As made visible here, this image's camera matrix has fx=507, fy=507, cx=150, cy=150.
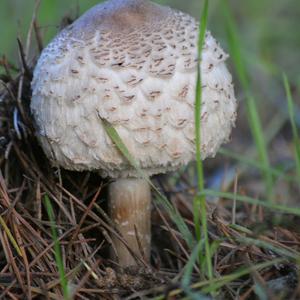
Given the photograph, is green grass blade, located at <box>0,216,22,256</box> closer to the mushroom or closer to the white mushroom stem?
the mushroom

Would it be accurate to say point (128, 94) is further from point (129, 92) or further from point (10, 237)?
point (10, 237)

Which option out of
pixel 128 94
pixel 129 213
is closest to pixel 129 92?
pixel 128 94

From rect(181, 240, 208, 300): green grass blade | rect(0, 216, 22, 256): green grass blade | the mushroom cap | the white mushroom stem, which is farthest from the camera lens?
the white mushroom stem

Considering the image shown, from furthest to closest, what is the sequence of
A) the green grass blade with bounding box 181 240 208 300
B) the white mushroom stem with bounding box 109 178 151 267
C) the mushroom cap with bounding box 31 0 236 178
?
the white mushroom stem with bounding box 109 178 151 267, the mushroom cap with bounding box 31 0 236 178, the green grass blade with bounding box 181 240 208 300

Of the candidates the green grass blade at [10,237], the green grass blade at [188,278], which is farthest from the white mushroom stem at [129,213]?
the green grass blade at [188,278]

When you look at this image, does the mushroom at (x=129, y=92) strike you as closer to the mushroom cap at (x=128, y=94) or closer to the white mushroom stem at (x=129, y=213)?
the mushroom cap at (x=128, y=94)

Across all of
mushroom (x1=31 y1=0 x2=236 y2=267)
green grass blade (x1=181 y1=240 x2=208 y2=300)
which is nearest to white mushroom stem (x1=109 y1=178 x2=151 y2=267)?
mushroom (x1=31 y1=0 x2=236 y2=267)

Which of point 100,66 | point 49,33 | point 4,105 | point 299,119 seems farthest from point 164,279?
point 49,33

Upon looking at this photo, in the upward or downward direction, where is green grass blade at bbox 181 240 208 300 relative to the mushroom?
downward
